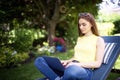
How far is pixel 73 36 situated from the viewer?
529 inches

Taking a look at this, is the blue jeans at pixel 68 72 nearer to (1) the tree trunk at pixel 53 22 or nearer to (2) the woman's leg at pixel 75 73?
(2) the woman's leg at pixel 75 73

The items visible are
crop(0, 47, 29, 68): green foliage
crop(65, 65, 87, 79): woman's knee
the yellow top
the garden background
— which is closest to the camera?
crop(65, 65, 87, 79): woman's knee

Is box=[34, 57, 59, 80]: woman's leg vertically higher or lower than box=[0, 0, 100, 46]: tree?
lower

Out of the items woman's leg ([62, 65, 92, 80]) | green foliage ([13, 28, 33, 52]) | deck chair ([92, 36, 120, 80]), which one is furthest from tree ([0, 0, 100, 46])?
woman's leg ([62, 65, 92, 80])

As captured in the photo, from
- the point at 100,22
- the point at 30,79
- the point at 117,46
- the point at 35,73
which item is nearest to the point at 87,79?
the point at 117,46

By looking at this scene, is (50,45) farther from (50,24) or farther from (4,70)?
(4,70)

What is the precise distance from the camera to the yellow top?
4.19 metres

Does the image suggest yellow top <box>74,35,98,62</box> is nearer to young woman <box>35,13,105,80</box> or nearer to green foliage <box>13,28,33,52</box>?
young woman <box>35,13,105,80</box>

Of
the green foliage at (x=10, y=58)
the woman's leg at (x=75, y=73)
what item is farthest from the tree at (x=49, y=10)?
the woman's leg at (x=75, y=73)

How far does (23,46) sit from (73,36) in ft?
13.9

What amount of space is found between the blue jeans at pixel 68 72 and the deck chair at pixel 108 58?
14 centimetres

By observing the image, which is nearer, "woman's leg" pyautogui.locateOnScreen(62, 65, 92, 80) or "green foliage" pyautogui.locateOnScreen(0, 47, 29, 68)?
"woman's leg" pyautogui.locateOnScreen(62, 65, 92, 80)

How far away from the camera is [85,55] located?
4.23m

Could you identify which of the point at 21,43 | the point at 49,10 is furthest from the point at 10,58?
the point at 49,10
